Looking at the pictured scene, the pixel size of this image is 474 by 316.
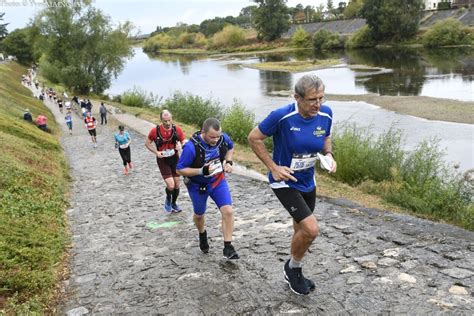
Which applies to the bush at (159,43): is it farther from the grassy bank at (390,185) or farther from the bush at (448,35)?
the grassy bank at (390,185)

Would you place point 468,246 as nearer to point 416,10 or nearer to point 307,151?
point 307,151

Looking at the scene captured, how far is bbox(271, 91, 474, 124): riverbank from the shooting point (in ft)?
102

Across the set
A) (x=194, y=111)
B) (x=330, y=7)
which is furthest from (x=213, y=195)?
(x=330, y=7)

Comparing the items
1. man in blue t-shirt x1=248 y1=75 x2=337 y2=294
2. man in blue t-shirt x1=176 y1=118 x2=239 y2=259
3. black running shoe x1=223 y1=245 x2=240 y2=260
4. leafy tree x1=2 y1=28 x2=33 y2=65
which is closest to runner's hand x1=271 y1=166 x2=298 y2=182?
man in blue t-shirt x1=248 y1=75 x2=337 y2=294

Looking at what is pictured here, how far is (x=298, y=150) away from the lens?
4.74 m

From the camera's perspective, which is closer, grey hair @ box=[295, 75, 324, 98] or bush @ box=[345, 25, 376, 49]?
grey hair @ box=[295, 75, 324, 98]

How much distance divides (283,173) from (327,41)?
108m

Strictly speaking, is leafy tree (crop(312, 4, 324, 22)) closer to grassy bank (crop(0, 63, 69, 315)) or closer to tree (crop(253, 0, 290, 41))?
tree (crop(253, 0, 290, 41))

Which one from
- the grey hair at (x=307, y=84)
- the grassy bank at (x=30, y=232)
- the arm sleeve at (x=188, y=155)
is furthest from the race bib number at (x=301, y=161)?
the grassy bank at (x=30, y=232)

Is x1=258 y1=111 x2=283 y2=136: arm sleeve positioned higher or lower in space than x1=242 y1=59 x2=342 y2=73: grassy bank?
higher

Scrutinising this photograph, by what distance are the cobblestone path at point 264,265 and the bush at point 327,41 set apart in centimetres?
10225

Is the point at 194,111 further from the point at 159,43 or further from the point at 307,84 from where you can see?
the point at 159,43

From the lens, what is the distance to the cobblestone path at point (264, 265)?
16.7 ft

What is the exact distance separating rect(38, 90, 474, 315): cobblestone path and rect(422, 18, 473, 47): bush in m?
83.5
